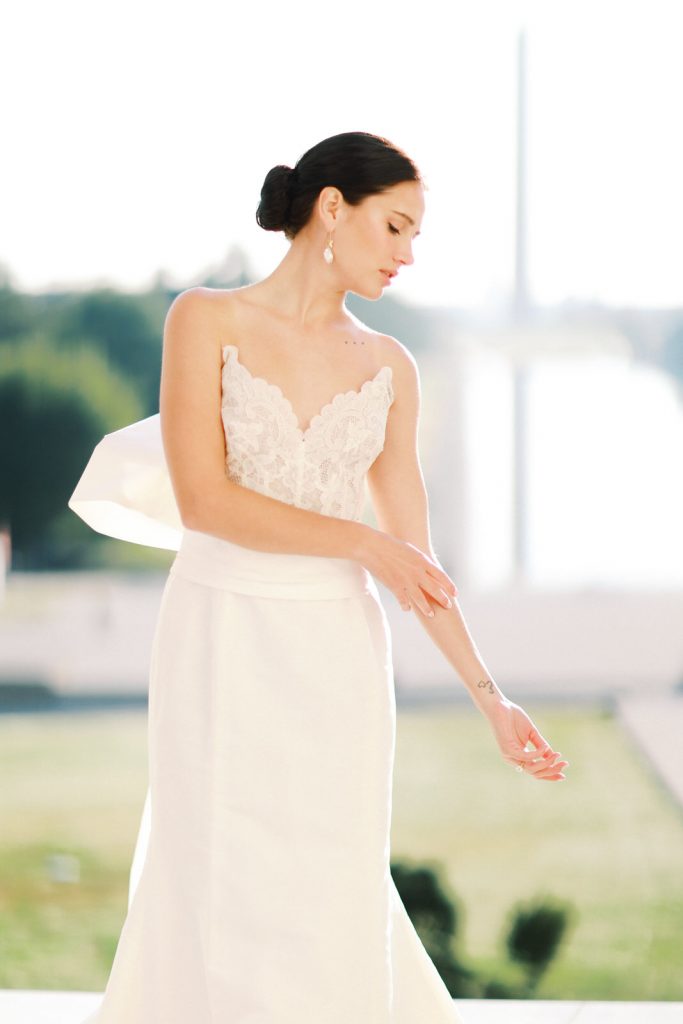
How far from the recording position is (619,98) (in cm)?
536

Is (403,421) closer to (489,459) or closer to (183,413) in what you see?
→ (183,413)

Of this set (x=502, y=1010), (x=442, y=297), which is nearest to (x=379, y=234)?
(x=502, y=1010)

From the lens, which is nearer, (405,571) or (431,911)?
(405,571)

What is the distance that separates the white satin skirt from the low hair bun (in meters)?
0.41

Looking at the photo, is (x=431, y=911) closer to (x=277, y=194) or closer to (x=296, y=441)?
(x=296, y=441)

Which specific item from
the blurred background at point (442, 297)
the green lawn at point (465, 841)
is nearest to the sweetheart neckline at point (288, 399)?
the blurred background at point (442, 297)

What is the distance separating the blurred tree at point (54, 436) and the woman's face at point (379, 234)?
14.3 feet

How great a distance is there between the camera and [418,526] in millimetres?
1759

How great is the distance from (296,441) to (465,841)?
19.4 ft

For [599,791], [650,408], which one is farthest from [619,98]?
[599,791]

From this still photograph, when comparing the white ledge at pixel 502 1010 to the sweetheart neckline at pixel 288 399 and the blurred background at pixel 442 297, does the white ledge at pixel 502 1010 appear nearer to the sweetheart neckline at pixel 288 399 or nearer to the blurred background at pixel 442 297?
the sweetheart neckline at pixel 288 399

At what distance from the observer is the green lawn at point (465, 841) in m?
6.81

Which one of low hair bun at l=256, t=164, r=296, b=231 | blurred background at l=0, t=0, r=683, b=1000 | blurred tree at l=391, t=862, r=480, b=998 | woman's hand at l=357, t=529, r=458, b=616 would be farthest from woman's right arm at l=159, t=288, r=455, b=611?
blurred tree at l=391, t=862, r=480, b=998

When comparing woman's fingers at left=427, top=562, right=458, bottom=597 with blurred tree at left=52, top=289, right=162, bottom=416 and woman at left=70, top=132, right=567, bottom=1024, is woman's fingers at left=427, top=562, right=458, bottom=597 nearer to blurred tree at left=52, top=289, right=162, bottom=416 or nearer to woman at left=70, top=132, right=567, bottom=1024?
woman at left=70, top=132, right=567, bottom=1024
